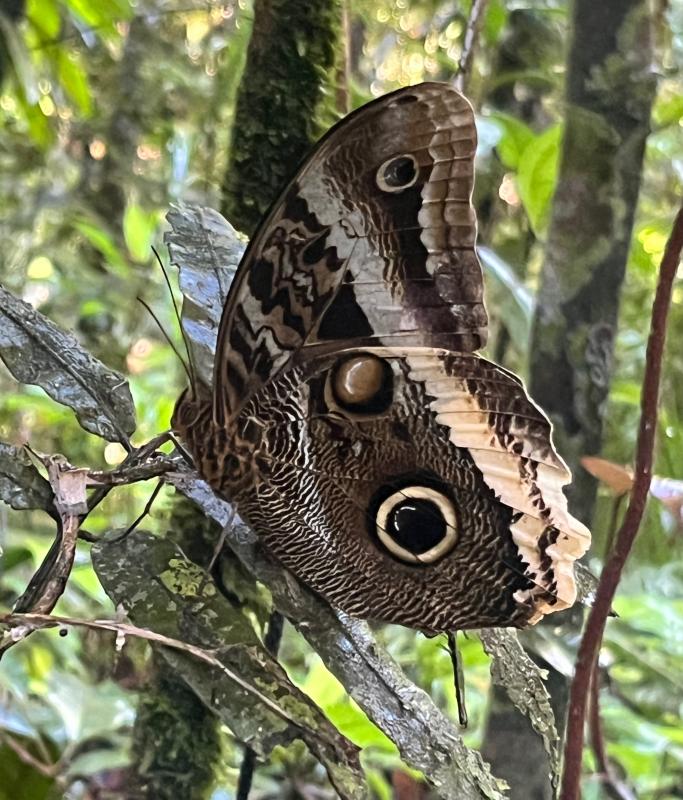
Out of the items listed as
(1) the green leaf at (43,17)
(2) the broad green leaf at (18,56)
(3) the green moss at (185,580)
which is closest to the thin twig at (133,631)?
(3) the green moss at (185,580)

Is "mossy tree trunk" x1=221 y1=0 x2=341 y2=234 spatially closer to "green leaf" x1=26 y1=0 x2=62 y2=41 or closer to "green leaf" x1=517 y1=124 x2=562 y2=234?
"green leaf" x1=517 y1=124 x2=562 y2=234

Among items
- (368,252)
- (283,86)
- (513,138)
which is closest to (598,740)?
(368,252)

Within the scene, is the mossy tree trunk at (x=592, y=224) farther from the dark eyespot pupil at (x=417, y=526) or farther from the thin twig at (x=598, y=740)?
the dark eyespot pupil at (x=417, y=526)

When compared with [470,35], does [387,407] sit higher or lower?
lower

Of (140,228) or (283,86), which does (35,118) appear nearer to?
(140,228)

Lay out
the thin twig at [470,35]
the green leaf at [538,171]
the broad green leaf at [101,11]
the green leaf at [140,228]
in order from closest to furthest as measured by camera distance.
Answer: the thin twig at [470,35] < the green leaf at [538,171] < the broad green leaf at [101,11] < the green leaf at [140,228]

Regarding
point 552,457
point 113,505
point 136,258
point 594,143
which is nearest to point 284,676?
point 552,457

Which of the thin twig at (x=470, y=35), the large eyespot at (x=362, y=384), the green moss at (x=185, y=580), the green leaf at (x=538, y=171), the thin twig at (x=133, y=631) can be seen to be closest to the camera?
the thin twig at (x=133, y=631)

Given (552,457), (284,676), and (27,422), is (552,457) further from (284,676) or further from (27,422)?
(27,422)
